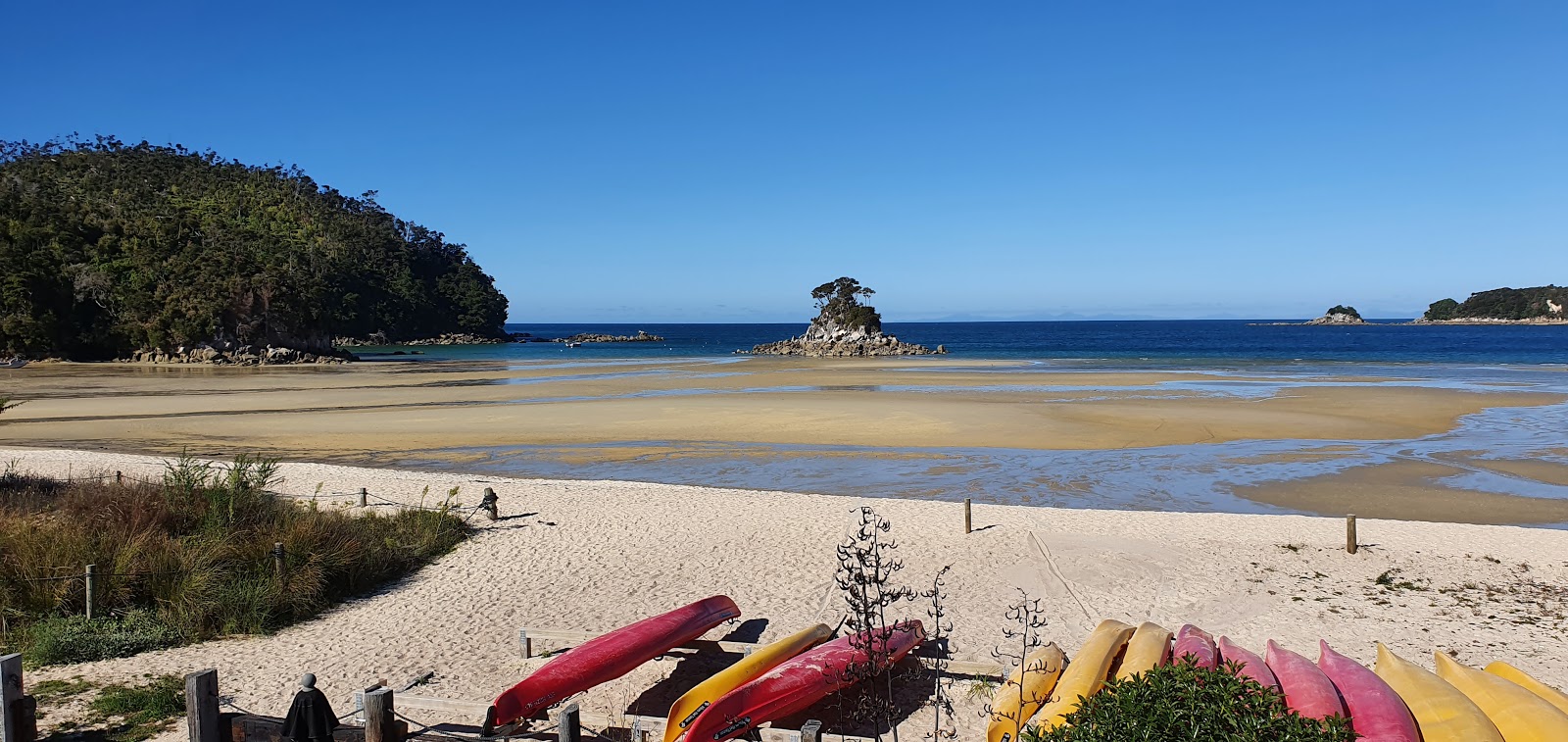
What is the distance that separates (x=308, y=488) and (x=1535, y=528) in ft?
65.1

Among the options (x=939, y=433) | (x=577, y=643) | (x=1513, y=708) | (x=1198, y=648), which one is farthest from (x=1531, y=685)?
(x=939, y=433)

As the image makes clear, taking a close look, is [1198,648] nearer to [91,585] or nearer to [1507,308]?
[91,585]

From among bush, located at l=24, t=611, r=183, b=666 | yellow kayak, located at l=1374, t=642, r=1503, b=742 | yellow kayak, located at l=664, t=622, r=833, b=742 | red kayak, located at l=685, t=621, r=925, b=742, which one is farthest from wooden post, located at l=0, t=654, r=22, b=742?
yellow kayak, located at l=1374, t=642, r=1503, b=742

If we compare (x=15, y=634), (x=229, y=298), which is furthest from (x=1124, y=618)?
(x=229, y=298)

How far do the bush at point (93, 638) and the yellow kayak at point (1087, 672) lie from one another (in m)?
7.85

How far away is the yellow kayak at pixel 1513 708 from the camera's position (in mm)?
5354

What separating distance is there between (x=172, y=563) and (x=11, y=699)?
3.91 m

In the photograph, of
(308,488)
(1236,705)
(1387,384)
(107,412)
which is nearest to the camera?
(1236,705)

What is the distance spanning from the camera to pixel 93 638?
27.0 feet

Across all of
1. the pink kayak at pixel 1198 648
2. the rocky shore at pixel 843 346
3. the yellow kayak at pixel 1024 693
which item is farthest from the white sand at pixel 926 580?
the rocky shore at pixel 843 346

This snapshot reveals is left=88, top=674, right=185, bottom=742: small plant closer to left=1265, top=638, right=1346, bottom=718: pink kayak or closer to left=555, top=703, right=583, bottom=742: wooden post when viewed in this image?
left=555, top=703, right=583, bottom=742: wooden post

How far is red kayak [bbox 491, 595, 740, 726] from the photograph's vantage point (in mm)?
6570

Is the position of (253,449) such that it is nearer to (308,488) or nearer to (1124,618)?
(308,488)

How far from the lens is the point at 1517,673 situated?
6.57 metres
